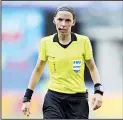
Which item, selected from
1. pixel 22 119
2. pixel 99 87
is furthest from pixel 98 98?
pixel 22 119

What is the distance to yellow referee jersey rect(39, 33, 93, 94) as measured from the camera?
568 centimetres

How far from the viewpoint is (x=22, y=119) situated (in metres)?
11.4

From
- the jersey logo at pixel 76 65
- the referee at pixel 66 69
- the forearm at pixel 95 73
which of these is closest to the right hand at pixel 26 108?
the referee at pixel 66 69

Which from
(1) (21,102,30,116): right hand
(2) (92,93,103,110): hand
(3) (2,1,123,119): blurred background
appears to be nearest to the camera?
(2) (92,93,103,110): hand

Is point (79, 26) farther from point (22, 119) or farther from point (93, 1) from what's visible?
point (22, 119)

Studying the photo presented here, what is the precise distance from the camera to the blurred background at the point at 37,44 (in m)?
11.8

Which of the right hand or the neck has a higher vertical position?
the neck

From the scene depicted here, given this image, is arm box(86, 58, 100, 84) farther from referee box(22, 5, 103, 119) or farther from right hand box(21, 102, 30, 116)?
right hand box(21, 102, 30, 116)

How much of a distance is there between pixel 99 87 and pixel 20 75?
6304mm

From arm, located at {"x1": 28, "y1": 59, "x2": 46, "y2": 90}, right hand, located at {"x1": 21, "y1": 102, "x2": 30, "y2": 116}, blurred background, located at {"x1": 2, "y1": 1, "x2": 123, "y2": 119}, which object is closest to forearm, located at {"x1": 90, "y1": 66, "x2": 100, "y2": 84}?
arm, located at {"x1": 28, "y1": 59, "x2": 46, "y2": 90}

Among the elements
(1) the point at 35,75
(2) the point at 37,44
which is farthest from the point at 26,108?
(2) the point at 37,44

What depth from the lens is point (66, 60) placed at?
5.70 metres

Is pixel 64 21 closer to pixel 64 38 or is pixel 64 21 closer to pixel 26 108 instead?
pixel 64 38

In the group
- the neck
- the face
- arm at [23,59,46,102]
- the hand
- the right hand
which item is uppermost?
the face
